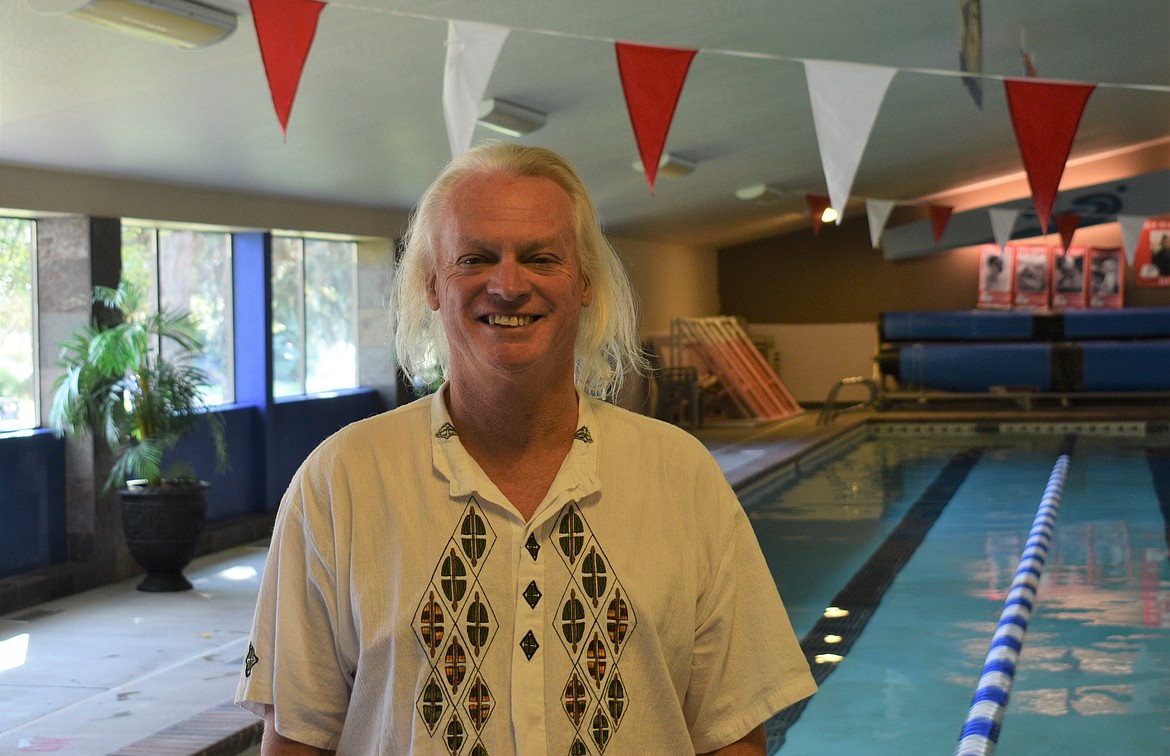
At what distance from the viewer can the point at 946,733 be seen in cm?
409

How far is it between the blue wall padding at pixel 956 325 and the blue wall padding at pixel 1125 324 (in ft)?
2.02

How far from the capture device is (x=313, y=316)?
9.48m

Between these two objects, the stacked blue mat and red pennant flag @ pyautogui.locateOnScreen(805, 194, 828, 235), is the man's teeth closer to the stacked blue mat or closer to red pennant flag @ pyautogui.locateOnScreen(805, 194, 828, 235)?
red pennant flag @ pyautogui.locateOnScreen(805, 194, 828, 235)

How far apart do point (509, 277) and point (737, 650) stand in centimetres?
50

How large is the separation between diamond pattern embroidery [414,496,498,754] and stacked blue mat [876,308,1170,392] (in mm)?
14769

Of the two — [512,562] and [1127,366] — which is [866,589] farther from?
[1127,366]

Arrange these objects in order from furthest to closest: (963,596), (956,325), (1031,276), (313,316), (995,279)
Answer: (995,279) < (1031,276) < (956,325) < (313,316) < (963,596)

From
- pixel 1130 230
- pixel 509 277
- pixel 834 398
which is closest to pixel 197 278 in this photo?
pixel 509 277

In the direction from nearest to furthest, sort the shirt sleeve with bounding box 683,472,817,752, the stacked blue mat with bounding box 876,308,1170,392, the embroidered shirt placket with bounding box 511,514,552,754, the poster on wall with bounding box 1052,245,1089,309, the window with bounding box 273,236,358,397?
the embroidered shirt placket with bounding box 511,514,552,754
the shirt sleeve with bounding box 683,472,817,752
the window with bounding box 273,236,358,397
the stacked blue mat with bounding box 876,308,1170,392
the poster on wall with bounding box 1052,245,1089,309

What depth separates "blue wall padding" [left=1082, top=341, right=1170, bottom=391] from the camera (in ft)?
48.2

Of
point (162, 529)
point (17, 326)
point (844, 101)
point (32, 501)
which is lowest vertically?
point (162, 529)

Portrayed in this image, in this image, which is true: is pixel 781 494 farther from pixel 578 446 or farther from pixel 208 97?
pixel 578 446

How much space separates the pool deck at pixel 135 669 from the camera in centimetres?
346

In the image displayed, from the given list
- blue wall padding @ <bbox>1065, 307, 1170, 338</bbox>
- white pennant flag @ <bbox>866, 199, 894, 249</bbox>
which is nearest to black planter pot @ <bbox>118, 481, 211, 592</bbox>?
white pennant flag @ <bbox>866, 199, 894, 249</bbox>
